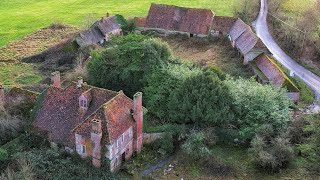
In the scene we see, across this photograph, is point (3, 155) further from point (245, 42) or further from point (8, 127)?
point (245, 42)

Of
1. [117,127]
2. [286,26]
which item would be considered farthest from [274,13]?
[117,127]

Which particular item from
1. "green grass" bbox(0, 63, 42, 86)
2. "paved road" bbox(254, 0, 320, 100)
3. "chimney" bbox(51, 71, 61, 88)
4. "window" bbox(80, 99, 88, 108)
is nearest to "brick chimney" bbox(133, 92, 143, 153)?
"window" bbox(80, 99, 88, 108)

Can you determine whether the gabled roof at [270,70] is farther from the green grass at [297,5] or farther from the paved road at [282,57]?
the green grass at [297,5]

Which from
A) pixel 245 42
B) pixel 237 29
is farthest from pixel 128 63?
pixel 237 29

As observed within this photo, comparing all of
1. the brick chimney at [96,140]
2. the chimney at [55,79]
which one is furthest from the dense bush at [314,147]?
the chimney at [55,79]

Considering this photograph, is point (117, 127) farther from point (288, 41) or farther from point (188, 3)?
point (188, 3)
